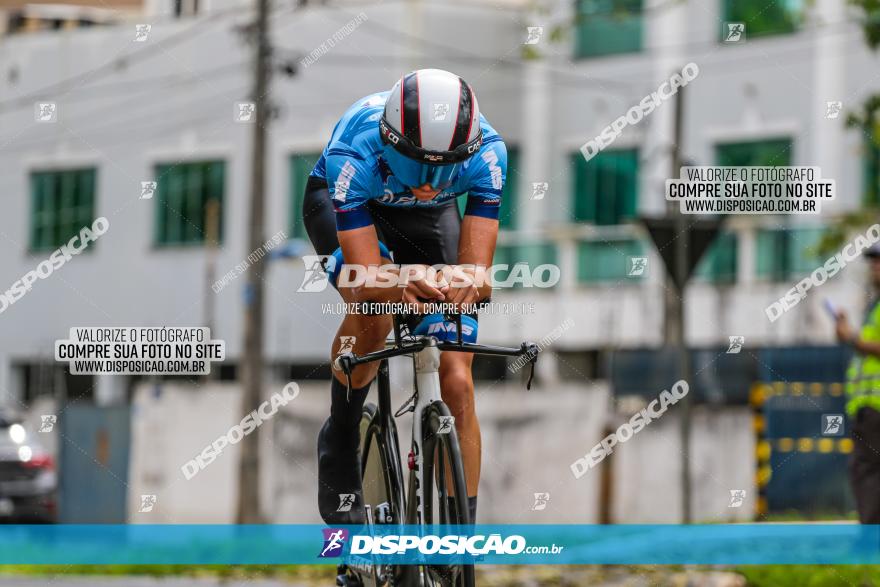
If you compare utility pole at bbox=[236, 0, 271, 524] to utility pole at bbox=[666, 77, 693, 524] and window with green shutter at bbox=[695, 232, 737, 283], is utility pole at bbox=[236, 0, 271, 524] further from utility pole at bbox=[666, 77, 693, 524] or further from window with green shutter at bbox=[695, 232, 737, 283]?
window with green shutter at bbox=[695, 232, 737, 283]

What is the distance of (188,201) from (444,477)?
9.73m

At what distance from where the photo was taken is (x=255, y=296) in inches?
543

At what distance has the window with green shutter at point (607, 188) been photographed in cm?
1596

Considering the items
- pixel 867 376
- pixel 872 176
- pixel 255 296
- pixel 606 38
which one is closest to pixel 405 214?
pixel 867 376

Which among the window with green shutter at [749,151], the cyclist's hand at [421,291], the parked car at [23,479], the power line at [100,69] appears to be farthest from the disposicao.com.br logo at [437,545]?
the window with green shutter at [749,151]

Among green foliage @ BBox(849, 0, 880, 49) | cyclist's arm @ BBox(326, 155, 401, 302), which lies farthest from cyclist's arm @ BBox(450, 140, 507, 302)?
green foliage @ BBox(849, 0, 880, 49)

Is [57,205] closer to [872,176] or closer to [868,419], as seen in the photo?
[868,419]

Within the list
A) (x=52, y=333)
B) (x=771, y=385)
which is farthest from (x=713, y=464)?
(x=52, y=333)

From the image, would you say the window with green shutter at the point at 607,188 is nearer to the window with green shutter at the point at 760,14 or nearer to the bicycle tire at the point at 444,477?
the window with green shutter at the point at 760,14

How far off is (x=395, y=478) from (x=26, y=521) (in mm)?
9763

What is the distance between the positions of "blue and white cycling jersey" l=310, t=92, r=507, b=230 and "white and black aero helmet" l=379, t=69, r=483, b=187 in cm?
20

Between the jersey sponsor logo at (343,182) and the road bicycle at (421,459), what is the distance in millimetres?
515

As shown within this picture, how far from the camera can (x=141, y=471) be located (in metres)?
15.6

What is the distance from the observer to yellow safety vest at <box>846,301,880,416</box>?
27.0 feet
